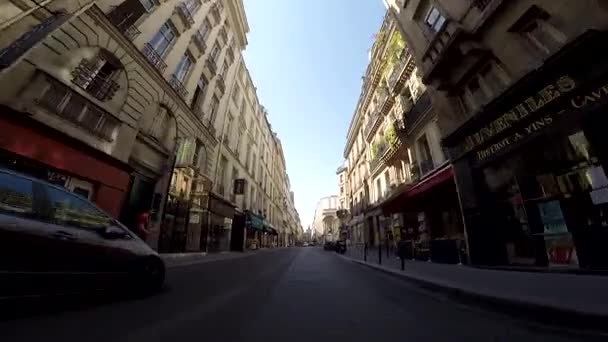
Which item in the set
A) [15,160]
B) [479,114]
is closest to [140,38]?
[15,160]

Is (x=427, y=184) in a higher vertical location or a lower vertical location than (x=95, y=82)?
lower

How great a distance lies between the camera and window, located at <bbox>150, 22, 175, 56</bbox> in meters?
13.2

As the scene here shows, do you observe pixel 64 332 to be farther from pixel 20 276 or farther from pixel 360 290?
pixel 360 290

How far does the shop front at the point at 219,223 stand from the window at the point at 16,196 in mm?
15090

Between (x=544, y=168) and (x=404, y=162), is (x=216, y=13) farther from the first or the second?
(x=544, y=168)

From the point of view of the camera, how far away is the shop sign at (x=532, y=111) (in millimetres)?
5815

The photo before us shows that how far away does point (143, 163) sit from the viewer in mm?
12156

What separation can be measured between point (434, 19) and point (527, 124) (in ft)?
23.7

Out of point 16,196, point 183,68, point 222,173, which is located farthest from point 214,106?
point 16,196

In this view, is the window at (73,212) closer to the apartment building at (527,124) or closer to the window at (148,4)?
the apartment building at (527,124)

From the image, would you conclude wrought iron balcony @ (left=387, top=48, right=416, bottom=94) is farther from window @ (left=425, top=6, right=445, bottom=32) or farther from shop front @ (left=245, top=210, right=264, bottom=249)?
shop front @ (left=245, top=210, right=264, bottom=249)

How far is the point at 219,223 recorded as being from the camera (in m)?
20.1

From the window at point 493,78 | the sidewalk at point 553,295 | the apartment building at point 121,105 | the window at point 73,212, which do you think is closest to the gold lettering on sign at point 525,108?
the window at point 493,78

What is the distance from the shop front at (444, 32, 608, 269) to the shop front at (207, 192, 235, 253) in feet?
50.4
